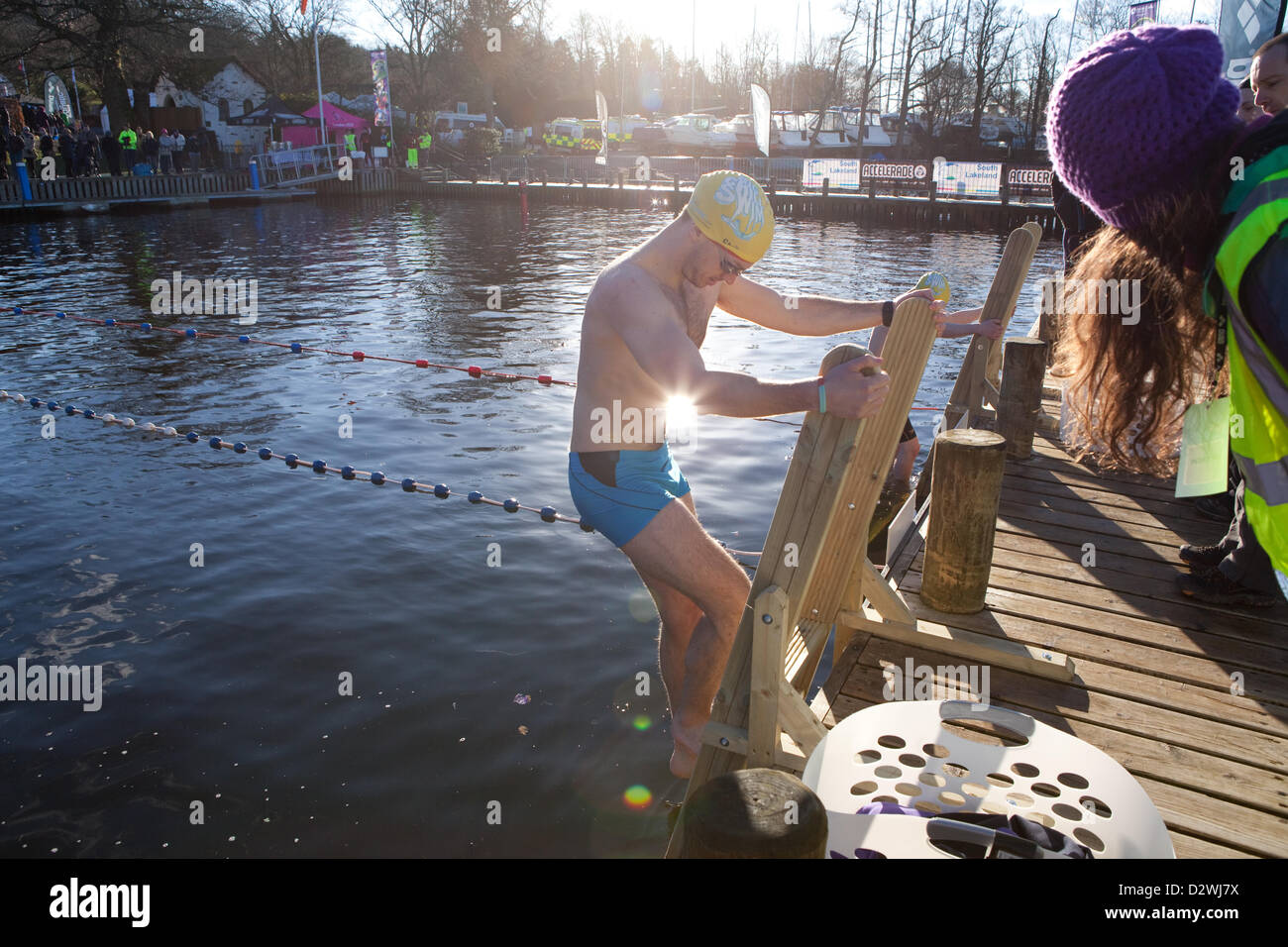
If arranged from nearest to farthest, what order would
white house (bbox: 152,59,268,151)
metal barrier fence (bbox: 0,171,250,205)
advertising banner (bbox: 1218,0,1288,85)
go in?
advertising banner (bbox: 1218,0,1288,85)
metal barrier fence (bbox: 0,171,250,205)
white house (bbox: 152,59,268,151)

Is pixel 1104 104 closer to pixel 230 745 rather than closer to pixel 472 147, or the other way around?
pixel 230 745

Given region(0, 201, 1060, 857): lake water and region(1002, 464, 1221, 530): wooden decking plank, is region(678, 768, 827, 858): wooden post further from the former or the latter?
region(1002, 464, 1221, 530): wooden decking plank

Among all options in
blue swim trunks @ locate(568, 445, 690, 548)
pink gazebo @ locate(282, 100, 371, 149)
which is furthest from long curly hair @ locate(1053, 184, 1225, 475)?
pink gazebo @ locate(282, 100, 371, 149)

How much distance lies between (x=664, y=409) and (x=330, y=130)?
5401 cm

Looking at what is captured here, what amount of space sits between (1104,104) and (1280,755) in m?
2.60

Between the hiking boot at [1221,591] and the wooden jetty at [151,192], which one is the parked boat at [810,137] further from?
the hiking boot at [1221,591]

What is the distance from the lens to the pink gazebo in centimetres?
4859

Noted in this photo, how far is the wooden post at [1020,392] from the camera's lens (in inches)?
248

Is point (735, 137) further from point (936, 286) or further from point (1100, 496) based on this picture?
point (936, 286)

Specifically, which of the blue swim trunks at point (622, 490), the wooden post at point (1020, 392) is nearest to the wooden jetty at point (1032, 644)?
the blue swim trunks at point (622, 490)

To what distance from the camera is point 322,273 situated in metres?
21.7

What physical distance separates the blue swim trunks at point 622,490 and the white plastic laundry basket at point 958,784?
1286mm

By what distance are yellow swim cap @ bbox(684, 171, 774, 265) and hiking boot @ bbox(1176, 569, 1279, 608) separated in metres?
2.93

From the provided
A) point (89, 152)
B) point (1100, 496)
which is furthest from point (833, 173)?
point (1100, 496)
